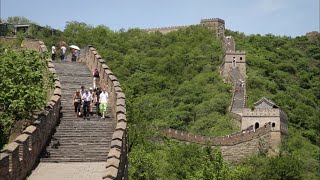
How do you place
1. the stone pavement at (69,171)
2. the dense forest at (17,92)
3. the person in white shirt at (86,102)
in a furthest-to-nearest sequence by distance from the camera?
1. the person in white shirt at (86,102)
2. the dense forest at (17,92)
3. the stone pavement at (69,171)

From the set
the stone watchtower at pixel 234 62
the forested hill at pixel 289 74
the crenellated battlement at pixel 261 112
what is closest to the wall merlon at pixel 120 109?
the crenellated battlement at pixel 261 112

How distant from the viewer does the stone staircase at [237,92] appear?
2810 inches

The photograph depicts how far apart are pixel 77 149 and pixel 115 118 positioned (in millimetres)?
2290

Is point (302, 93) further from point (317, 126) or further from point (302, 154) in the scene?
point (302, 154)

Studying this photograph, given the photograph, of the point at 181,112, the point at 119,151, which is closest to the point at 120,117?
the point at 119,151

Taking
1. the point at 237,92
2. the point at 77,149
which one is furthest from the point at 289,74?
the point at 77,149

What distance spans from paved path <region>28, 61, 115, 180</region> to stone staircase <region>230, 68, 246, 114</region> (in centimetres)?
5255

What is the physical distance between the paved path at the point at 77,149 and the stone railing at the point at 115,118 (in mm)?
392

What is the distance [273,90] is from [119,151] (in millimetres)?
70700

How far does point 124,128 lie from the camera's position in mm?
16578

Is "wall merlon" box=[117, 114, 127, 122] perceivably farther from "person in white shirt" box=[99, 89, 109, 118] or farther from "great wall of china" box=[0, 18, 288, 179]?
"person in white shirt" box=[99, 89, 109, 118]

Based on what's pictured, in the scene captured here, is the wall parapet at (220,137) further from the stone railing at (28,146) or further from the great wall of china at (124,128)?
the stone railing at (28,146)

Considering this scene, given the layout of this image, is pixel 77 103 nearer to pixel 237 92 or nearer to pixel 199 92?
pixel 237 92

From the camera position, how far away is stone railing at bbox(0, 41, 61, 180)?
529 inches
